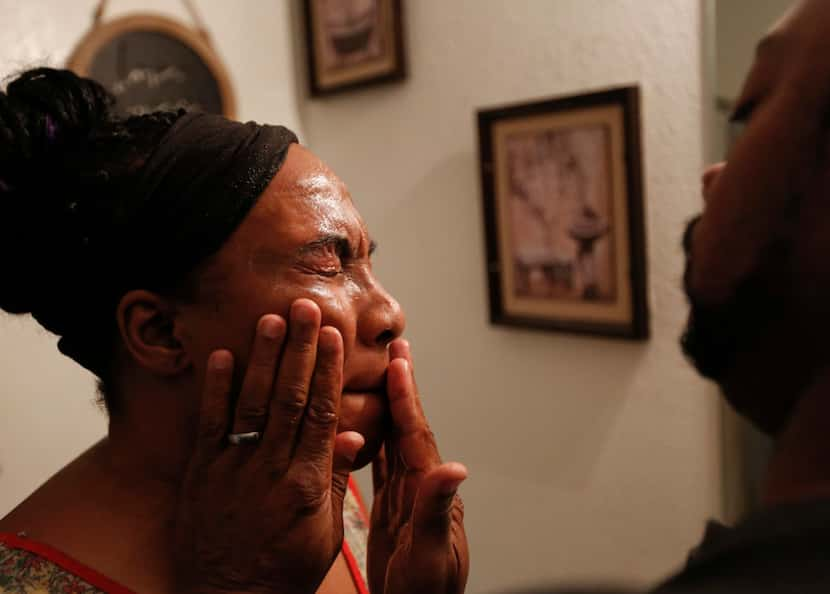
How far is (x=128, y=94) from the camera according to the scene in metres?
1.78

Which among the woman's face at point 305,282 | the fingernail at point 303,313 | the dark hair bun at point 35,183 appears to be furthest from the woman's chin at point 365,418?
the dark hair bun at point 35,183

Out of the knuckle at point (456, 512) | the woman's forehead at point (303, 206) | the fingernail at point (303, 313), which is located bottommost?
the knuckle at point (456, 512)

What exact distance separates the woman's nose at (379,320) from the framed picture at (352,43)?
109 cm

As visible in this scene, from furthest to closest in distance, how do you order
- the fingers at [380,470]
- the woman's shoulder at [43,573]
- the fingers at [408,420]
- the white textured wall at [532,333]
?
the white textured wall at [532,333] → the fingers at [380,470] → the fingers at [408,420] → the woman's shoulder at [43,573]

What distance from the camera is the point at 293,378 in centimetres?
80

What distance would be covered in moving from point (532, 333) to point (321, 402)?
962 mm

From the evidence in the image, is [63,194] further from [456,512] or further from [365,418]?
[456,512]

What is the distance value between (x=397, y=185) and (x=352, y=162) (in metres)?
0.17

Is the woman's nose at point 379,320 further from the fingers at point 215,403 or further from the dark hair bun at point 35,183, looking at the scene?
the dark hair bun at point 35,183

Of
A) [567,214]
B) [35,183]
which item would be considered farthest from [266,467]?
[567,214]

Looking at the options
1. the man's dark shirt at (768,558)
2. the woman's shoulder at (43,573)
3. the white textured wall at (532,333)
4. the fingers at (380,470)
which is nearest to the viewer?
the man's dark shirt at (768,558)

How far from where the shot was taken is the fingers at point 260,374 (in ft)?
2.60

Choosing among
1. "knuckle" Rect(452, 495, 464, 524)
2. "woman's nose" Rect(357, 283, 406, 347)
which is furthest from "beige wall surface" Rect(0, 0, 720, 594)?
"woman's nose" Rect(357, 283, 406, 347)

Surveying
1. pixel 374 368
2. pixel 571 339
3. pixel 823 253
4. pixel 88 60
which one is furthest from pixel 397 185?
pixel 823 253
